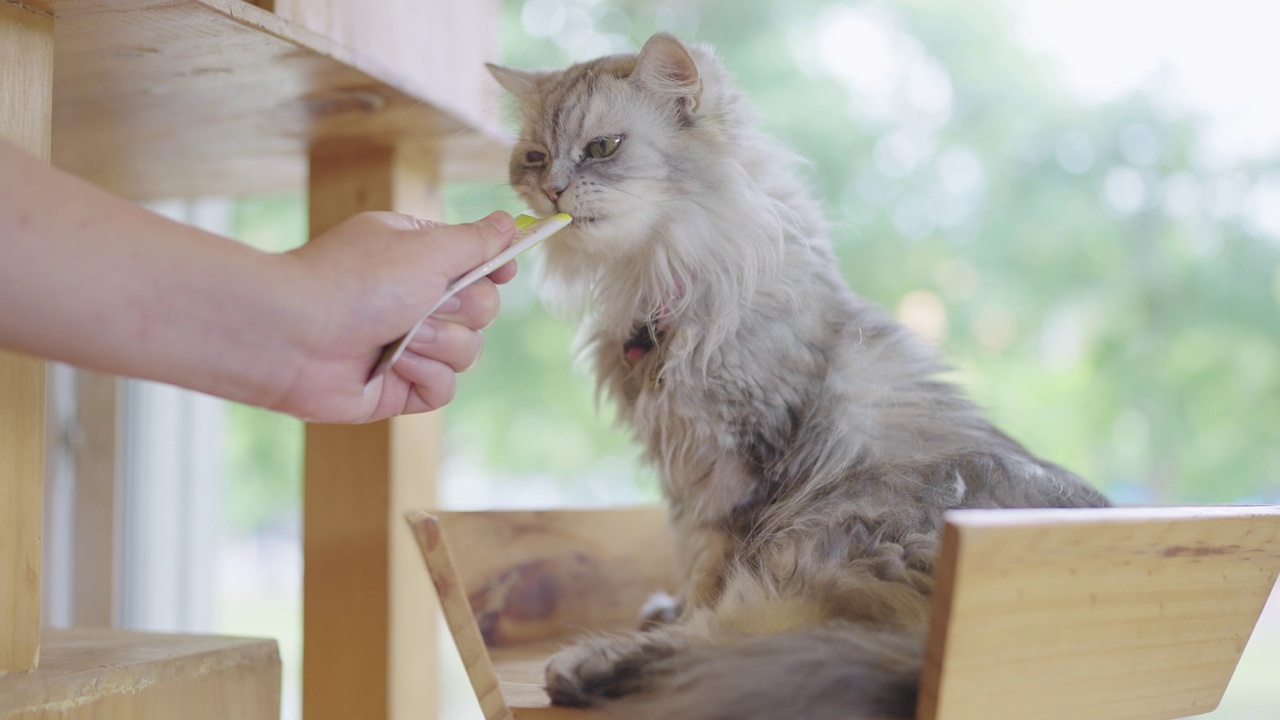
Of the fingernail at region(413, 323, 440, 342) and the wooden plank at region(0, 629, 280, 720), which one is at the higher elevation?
the fingernail at region(413, 323, 440, 342)

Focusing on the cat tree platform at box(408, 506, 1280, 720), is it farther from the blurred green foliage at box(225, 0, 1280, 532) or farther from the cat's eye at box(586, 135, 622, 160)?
the blurred green foliage at box(225, 0, 1280, 532)

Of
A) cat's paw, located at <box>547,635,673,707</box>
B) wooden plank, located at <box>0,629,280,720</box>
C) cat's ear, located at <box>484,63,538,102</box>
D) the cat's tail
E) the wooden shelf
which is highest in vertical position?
cat's ear, located at <box>484,63,538,102</box>

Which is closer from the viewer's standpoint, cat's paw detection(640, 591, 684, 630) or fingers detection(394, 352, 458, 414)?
fingers detection(394, 352, 458, 414)

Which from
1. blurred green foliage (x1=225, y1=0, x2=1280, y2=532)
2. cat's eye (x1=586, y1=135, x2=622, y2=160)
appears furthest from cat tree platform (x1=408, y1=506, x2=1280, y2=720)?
blurred green foliage (x1=225, y1=0, x2=1280, y2=532)

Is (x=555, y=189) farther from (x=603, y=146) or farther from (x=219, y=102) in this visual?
(x=219, y=102)

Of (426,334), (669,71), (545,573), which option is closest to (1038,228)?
(669,71)

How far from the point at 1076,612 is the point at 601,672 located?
42 centimetres

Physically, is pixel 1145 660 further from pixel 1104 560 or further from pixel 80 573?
pixel 80 573

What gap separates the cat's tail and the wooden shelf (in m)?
0.82

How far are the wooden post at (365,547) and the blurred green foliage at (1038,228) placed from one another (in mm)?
1050

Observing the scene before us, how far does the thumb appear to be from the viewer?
0.96m

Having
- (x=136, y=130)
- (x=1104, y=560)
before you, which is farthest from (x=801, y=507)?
(x=136, y=130)

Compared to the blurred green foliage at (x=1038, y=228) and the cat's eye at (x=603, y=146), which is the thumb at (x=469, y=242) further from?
the blurred green foliage at (x=1038, y=228)

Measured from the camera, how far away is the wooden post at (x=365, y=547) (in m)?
1.49
